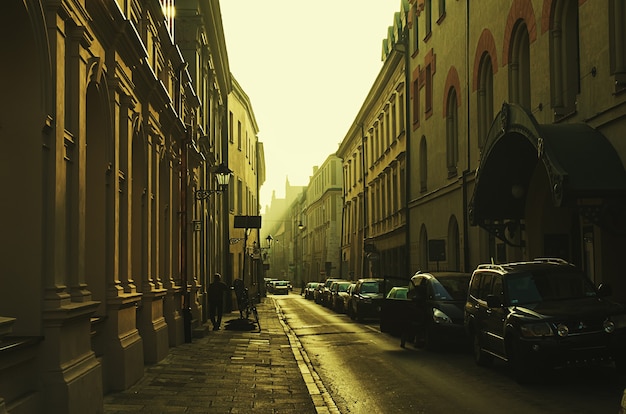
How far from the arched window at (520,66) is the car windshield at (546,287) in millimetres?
8893

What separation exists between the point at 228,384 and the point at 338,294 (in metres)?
26.6

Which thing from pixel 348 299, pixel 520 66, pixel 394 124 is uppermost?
pixel 394 124

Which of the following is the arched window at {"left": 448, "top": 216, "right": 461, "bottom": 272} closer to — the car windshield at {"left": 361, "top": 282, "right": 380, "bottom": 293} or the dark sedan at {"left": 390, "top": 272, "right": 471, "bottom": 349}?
the car windshield at {"left": 361, "top": 282, "right": 380, "bottom": 293}

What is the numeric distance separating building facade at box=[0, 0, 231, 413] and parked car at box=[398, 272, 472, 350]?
5414 millimetres

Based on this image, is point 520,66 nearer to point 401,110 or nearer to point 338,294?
point 401,110

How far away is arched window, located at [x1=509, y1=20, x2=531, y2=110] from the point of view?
2181cm

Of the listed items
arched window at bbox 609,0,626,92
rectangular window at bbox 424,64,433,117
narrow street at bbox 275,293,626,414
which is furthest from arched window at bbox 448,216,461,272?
arched window at bbox 609,0,626,92

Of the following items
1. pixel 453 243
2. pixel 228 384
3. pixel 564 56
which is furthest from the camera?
pixel 453 243

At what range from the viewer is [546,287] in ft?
44.0

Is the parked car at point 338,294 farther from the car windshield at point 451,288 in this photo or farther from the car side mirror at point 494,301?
the car side mirror at point 494,301

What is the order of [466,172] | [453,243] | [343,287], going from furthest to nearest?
[343,287] < [453,243] < [466,172]

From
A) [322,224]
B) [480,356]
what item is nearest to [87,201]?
[480,356]

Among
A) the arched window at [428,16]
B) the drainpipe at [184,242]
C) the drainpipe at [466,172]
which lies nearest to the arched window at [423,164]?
the arched window at [428,16]

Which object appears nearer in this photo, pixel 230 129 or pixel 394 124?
pixel 394 124
